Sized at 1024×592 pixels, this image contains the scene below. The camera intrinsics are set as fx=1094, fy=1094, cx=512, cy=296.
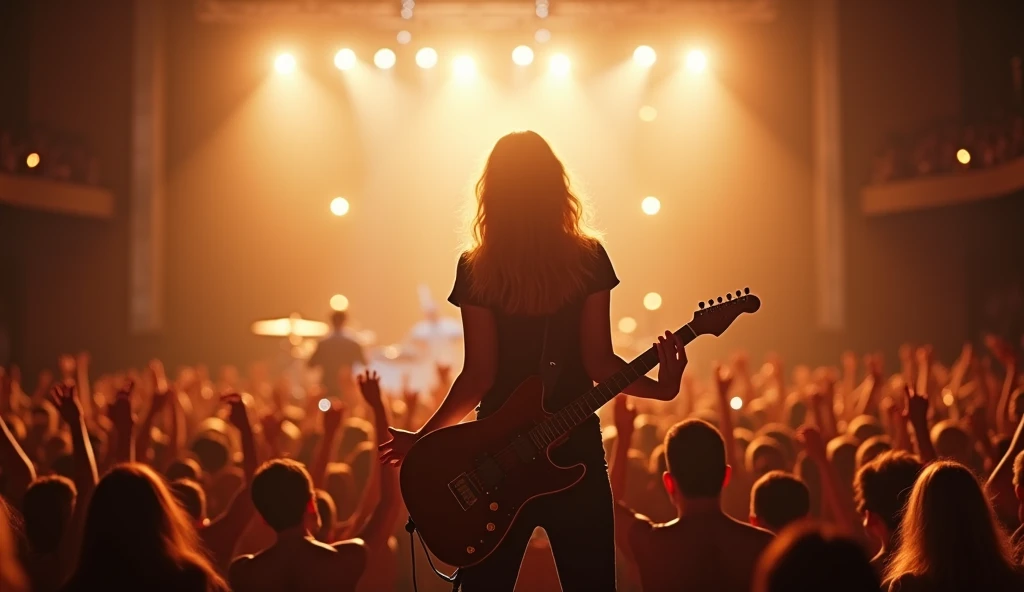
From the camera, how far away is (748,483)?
4.82 meters

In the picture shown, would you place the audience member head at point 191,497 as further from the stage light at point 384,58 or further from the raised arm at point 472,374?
the stage light at point 384,58

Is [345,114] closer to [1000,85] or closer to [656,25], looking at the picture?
[656,25]

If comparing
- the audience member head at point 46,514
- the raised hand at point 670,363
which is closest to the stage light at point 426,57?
the audience member head at point 46,514

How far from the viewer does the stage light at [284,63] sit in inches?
680

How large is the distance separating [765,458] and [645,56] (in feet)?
42.9

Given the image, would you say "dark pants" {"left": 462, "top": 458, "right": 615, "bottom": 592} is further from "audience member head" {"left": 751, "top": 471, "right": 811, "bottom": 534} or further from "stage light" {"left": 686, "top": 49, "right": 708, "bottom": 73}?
"stage light" {"left": 686, "top": 49, "right": 708, "bottom": 73}

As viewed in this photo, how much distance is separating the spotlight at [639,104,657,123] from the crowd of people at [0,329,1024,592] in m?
11.6

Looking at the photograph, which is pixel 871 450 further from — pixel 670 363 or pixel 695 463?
pixel 670 363

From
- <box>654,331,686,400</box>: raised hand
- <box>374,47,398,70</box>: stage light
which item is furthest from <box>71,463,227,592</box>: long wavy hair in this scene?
<box>374,47,398,70</box>: stage light

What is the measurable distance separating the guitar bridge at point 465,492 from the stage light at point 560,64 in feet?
49.7

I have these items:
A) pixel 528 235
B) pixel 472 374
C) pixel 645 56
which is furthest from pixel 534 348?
pixel 645 56

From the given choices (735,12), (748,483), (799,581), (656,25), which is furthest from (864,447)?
(656,25)

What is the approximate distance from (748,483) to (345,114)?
14.1 meters

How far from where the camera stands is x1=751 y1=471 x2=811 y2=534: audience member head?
346cm
